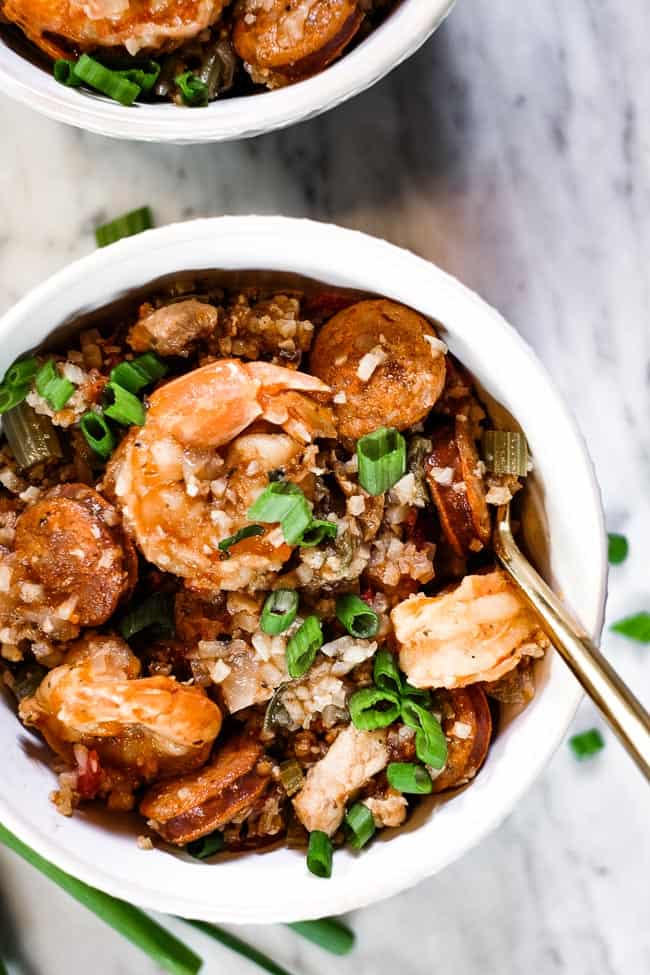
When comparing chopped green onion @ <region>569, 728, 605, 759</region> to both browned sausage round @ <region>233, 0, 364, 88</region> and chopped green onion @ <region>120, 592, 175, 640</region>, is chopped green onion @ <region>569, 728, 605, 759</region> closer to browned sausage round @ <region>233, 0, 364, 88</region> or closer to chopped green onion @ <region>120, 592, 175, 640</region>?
chopped green onion @ <region>120, 592, 175, 640</region>

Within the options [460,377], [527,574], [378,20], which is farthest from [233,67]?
[527,574]

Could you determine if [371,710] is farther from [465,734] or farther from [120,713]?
[120,713]

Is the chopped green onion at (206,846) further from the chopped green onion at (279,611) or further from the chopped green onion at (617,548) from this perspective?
the chopped green onion at (617,548)

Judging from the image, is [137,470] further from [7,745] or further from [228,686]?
[7,745]

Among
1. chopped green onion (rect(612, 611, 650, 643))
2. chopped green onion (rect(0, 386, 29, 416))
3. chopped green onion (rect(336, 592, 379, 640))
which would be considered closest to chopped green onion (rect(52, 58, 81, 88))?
chopped green onion (rect(0, 386, 29, 416))

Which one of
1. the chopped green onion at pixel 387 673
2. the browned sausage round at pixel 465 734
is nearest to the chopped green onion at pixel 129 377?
the chopped green onion at pixel 387 673
